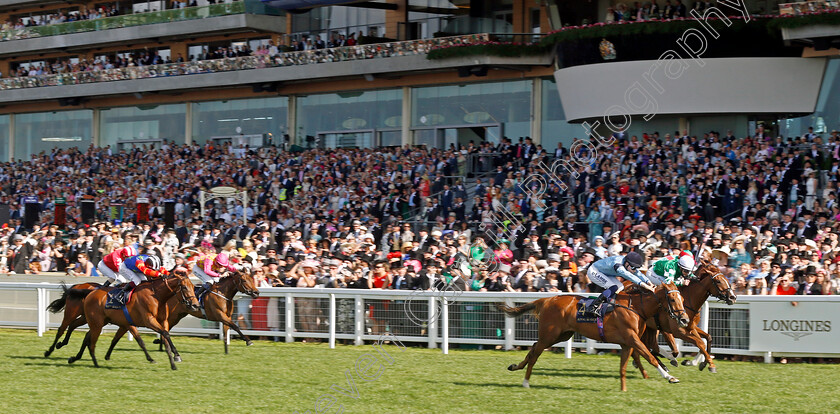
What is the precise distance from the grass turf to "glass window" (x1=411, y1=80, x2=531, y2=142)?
1432 cm

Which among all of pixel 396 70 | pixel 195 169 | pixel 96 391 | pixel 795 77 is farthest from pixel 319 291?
pixel 195 169

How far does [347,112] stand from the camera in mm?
30609

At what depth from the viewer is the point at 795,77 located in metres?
20.8

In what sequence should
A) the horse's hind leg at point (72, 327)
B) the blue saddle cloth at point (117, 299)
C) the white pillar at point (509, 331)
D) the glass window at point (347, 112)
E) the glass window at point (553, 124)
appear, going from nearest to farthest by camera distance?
1. the blue saddle cloth at point (117, 299)
2. the horse's hind leg at point (72, 327)
3. the white pillar at point (509, 331)
4. the glass window at point (553, 124)
5. the glass window at point (347, 112)

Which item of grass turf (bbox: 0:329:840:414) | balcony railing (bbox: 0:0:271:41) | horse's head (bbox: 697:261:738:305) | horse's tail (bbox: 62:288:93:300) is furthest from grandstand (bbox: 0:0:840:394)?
horse's tail (bbox: 62:288:93:300)

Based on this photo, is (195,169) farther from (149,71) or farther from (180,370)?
(180,370)

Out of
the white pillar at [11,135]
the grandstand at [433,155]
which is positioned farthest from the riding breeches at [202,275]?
the white pillar at [11,135]

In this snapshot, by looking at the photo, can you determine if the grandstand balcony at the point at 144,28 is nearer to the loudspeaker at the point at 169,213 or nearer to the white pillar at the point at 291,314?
the loudspeaker at the point at 169,213

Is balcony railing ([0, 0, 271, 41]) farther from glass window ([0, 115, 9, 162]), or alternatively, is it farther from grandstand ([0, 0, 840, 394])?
glass window ([0, 115, 9, 162])

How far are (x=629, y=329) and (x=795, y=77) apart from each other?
13349mm

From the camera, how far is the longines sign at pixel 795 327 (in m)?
11.2

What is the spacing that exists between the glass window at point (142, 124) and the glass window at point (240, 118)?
2.98ft

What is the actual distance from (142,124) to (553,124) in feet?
57.4

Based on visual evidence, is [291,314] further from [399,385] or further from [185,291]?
[399,385]
